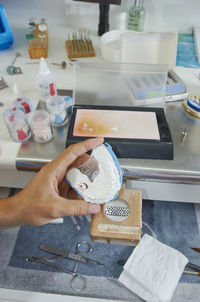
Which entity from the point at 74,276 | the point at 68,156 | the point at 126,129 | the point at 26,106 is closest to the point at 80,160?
the point at 68,156

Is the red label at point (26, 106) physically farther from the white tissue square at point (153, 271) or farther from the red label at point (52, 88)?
the white tissue square at point (153, 271)

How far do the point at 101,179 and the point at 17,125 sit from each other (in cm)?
32

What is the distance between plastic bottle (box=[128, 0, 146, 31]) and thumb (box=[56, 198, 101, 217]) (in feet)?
3.22

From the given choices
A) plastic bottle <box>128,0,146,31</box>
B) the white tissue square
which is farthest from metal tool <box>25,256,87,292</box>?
plastic bottle <box>128,0,146,31</box>

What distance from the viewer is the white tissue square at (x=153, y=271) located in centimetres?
82

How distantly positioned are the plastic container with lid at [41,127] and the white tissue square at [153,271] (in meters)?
0.51

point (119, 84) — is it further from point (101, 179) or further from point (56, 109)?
point (101, 179)

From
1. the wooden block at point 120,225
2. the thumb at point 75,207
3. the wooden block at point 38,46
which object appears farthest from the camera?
the wooden block at point 38,46

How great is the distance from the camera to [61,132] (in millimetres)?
857

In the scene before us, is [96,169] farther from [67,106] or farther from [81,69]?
[81,69]

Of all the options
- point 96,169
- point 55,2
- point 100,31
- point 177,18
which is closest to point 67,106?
point 96,169

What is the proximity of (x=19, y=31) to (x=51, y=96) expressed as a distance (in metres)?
0.63

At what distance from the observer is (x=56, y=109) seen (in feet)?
2.74

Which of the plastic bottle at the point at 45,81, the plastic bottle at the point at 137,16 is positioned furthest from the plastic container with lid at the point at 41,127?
the plastic bottle at the point at 137,16
